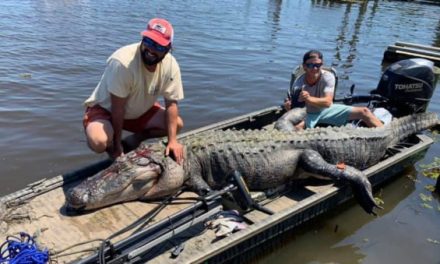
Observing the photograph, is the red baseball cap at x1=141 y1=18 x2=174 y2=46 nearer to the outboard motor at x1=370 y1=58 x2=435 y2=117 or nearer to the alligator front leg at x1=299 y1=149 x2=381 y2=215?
the alligator front leg at x1=299 y1=149 x2=381 y2=215

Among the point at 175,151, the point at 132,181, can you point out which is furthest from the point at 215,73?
the point at 132,181

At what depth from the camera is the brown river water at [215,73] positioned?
5.60m

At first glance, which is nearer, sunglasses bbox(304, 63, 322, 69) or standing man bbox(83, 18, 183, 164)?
standing man bbox(83, 18, 183, 164)

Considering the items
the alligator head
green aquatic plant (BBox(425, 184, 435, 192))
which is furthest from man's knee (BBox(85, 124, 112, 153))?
green aquatic plant (BBox(425, 184, 435, 192))

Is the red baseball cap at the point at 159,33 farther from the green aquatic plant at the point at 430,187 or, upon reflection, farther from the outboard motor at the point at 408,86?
the green aquatic plant at the point at 430,187

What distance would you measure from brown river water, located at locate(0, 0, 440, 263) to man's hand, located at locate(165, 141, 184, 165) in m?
1.54

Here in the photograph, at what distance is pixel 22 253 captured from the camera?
3.65 meters

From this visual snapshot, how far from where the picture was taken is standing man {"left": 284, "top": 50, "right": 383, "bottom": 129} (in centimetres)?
645

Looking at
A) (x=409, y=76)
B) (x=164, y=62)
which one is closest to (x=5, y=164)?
(x=164, y=62)

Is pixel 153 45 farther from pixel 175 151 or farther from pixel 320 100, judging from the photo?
pixel 320 100

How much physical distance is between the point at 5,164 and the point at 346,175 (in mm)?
5014

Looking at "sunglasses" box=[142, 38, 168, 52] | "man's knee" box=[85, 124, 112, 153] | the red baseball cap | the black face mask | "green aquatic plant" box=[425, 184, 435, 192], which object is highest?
the red baseball cap

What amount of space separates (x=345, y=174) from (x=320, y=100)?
4.84 ft

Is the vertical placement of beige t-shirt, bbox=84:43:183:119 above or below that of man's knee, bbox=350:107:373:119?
above
